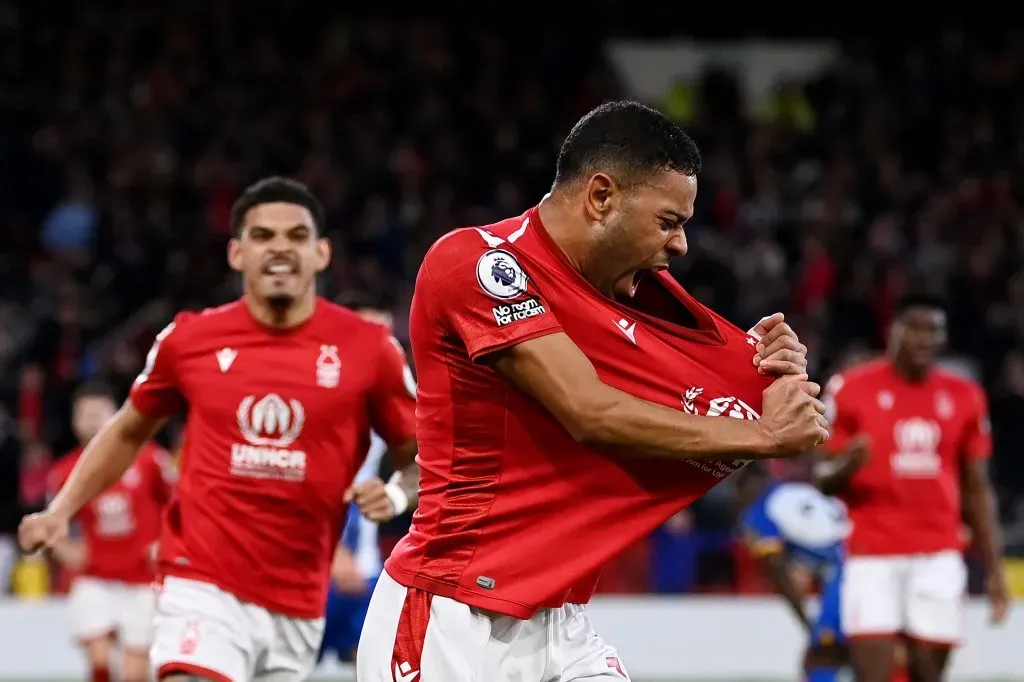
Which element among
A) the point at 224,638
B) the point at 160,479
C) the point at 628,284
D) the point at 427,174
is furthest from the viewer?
the point at 427,174

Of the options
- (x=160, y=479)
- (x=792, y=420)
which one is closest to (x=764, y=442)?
(x=792, y=420)

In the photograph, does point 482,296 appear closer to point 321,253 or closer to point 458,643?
point 458,643

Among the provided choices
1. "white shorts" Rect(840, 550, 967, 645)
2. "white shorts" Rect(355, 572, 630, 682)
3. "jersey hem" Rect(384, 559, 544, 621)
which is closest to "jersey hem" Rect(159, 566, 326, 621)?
"white shorts" Rect(355, 572, 630, 682)

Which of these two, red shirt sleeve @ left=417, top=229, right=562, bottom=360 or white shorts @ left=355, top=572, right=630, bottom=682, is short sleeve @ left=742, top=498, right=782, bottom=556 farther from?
red shirt sleeve @ left=417, top=229, right=562, bottom=360

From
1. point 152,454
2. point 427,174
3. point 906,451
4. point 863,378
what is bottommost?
point 152,454

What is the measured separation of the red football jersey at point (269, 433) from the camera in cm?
582

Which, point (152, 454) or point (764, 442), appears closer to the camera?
point (764, 442)

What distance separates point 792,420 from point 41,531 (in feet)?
9.82

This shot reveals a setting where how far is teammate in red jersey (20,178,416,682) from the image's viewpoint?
577 cm

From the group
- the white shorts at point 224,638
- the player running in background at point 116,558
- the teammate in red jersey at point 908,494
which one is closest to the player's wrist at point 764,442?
the white shorts at point 224,638

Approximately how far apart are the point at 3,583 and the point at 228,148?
227 inches

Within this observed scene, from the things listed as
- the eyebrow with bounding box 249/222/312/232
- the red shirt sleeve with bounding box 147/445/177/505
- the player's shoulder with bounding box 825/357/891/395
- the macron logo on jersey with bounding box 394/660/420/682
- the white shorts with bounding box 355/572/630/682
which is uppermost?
the player's shoulder with bounding box 825/357/891/395

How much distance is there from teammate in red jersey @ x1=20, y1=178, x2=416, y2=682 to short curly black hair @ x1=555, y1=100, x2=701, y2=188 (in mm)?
2484

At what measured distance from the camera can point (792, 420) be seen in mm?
3537
